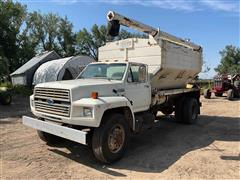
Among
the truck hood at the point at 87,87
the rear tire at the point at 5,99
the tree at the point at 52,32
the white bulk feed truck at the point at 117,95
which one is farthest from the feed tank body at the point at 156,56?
the tree at the point at 52,32

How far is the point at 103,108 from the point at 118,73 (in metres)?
1.71

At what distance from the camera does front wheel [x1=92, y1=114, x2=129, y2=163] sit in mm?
6168

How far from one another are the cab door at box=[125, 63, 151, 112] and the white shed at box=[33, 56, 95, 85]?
18137 mm

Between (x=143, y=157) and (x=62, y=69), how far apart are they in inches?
814

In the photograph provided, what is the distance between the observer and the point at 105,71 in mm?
7879

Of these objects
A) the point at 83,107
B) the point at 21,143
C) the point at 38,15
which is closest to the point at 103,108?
the point at 83,107

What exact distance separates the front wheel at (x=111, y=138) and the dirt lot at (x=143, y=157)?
0.78 ft

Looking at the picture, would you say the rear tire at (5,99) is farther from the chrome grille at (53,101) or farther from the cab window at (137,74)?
the cab window at (137,74)

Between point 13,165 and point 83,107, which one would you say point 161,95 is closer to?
point 83,107

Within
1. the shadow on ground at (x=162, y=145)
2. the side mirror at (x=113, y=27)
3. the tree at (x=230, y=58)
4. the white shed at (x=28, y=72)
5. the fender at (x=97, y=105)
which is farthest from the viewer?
the tree at (x=230, y=58)

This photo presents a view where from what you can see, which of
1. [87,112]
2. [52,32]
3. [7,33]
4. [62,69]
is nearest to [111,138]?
[87,112]

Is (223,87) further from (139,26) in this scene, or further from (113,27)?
(113,27)

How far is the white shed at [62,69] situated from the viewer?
86.6 ft

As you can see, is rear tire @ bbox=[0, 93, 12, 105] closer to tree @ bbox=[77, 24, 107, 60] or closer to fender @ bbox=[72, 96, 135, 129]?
fender @ bbox=[72, 96, 135, 129]
